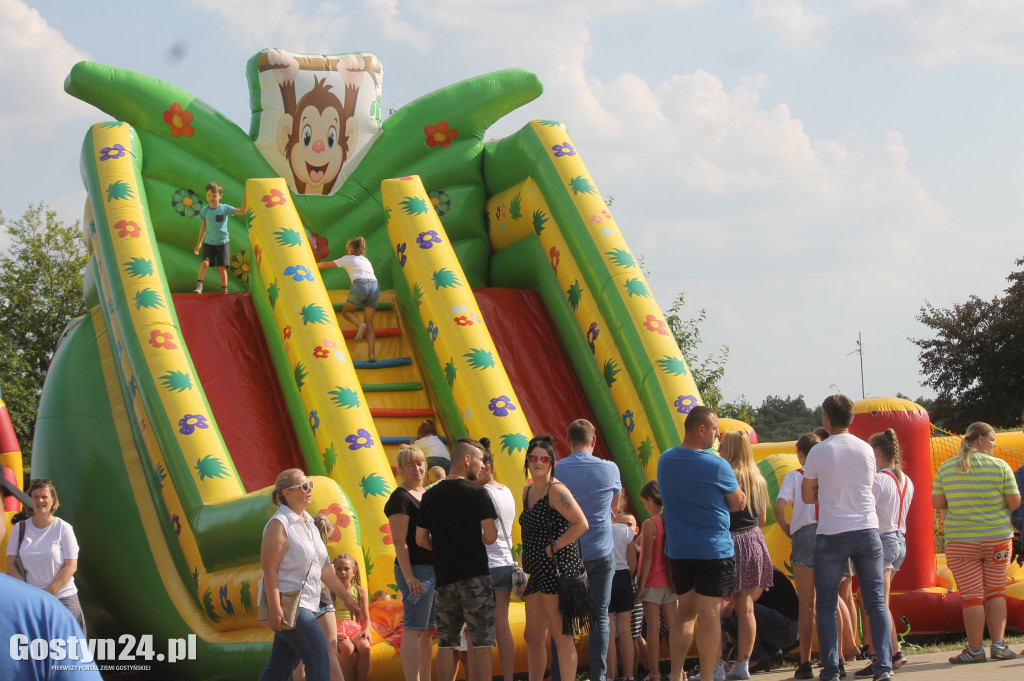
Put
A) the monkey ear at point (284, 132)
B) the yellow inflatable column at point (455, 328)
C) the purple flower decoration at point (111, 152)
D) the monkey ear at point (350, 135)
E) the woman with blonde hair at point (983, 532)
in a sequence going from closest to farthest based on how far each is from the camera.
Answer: the woman with blonde hair at point (983, 532), the yellow inflatable column at point (455, 328), the purple flower decoration at point (111, 152), the monkey ear at point (284, 132), the monkey ear at point (350, 135)

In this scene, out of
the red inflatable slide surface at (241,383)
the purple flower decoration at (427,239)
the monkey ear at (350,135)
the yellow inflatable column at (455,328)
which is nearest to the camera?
the yellow inflatable column at (455,328)

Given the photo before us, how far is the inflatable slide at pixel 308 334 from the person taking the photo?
22.2 ft

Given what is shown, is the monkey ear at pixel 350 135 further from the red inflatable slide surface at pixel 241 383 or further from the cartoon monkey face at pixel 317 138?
the red inflatable slide surface at pixel 241 383

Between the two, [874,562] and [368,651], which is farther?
[368,651]

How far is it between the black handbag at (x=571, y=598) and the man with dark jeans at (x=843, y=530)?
1061mm

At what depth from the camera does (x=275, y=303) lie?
784cm

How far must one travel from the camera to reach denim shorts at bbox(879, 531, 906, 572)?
19.6ft

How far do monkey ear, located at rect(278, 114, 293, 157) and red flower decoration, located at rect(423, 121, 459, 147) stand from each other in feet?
3.80

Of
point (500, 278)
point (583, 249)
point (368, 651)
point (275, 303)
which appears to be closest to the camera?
point (368, 651)

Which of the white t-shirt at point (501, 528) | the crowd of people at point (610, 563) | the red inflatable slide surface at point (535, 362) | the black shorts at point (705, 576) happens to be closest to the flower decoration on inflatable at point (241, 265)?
the red inflatable slide surface at point (535, 362)

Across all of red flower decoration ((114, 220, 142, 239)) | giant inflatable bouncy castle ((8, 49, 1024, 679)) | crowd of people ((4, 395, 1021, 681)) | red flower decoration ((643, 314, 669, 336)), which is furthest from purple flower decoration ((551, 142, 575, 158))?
crowd of people ((4, 395, 1021, 681))

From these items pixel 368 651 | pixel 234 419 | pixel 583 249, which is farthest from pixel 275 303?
pixel 368 651

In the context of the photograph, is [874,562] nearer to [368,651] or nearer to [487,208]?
[368,651]

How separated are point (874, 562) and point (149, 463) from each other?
460 centimetres
